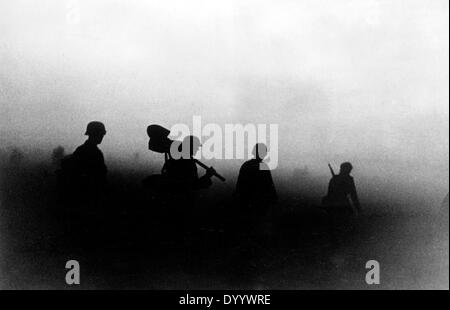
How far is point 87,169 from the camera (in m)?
2.48

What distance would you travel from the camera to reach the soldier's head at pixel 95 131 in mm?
2471

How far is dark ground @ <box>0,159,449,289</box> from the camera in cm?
247

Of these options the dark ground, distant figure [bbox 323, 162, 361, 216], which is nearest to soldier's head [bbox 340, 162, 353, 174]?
distant figure [bbox 323, 162, 361, 216]

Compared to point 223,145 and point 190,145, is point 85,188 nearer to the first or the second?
point 190,145

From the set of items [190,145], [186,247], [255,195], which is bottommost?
[186,247]

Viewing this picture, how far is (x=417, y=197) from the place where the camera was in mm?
2596

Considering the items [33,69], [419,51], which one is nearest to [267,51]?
[419,51]

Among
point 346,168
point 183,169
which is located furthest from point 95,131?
point 346,168

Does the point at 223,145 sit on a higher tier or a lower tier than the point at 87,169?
higher

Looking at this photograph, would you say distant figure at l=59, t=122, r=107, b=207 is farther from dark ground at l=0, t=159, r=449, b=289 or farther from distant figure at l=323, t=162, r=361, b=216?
distant figure at l=323, t=162, r=361, b=216

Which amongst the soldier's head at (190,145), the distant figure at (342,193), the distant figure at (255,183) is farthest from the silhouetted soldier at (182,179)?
the distant figure at (342,193)

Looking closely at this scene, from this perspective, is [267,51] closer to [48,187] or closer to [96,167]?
[96,167]

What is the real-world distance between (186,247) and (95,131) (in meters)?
0.75

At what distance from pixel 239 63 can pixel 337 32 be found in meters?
0.53
